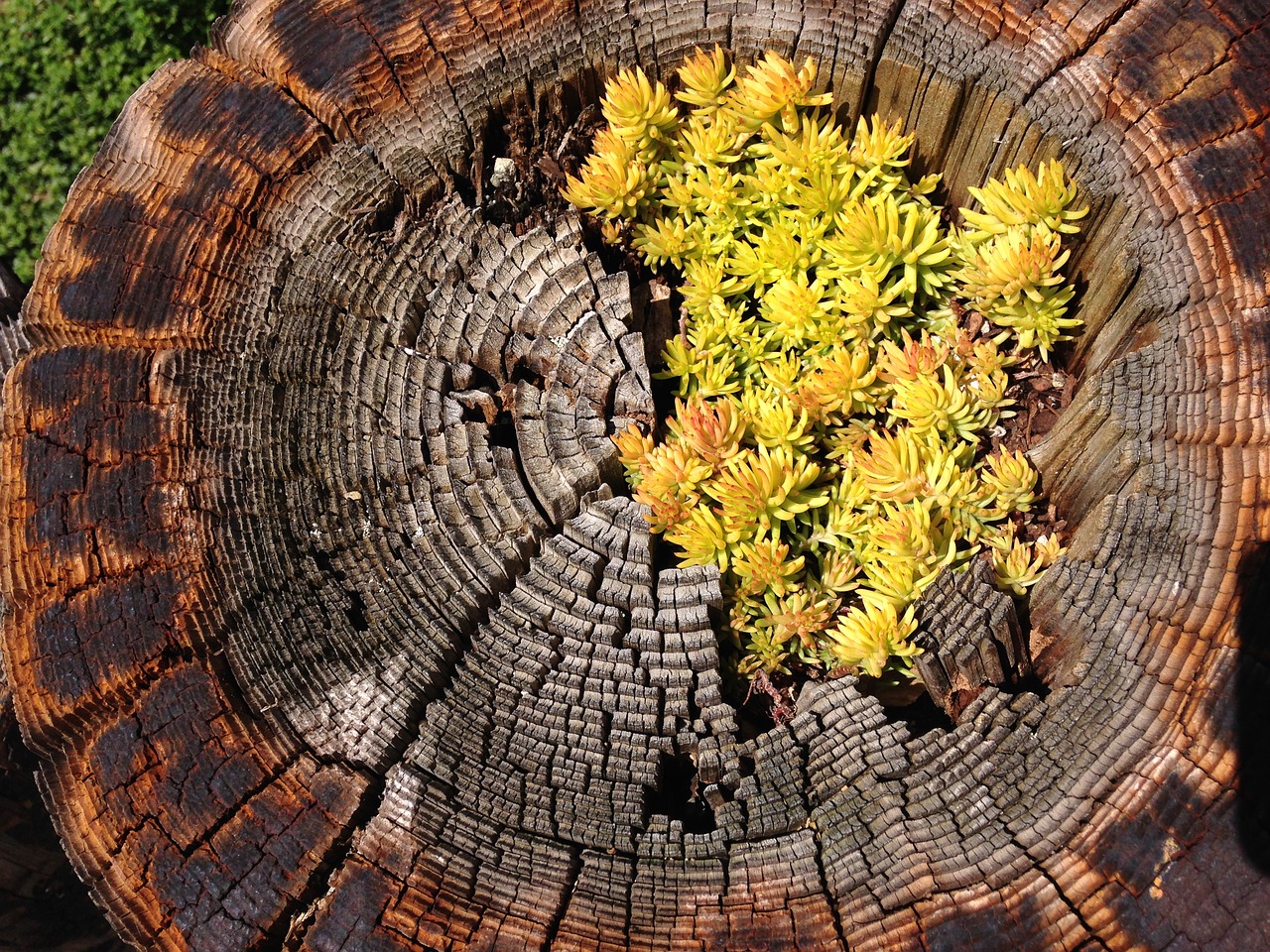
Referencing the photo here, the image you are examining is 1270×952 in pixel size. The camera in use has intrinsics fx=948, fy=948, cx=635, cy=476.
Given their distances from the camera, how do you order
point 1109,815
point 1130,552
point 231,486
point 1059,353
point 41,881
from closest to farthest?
point 1109,815 < point 1130,552 < point 231,486 < point 1059,353 < point 41,881

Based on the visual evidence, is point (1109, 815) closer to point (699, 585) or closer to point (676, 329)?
point (699, 585)

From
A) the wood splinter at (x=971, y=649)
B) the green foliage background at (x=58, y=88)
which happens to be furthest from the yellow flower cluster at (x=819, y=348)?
the green foliage background at (x=58, y=88)

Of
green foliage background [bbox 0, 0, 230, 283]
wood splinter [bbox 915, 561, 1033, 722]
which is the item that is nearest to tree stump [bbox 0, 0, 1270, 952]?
wood splinter [bbox 915, 561, 1033, 722]

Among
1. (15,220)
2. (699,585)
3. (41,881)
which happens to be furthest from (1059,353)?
(15,220)

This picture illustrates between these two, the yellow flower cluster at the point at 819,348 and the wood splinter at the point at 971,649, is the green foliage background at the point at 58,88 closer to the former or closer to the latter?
the yellow flower cluster at the point at 819,348

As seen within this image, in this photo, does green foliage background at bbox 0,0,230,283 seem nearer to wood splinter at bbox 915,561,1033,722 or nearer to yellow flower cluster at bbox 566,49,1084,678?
yellow flower cluster at bbox 566,49,1084,678

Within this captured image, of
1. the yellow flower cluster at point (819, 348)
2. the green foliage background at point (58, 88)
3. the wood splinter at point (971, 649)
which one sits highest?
the green foliage background at point (58, 88)
